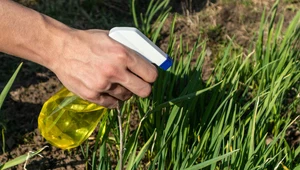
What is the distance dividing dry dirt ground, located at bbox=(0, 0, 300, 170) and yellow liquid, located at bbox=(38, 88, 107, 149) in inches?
3.0

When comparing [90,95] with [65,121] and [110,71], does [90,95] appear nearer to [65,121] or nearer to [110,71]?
[110,71]

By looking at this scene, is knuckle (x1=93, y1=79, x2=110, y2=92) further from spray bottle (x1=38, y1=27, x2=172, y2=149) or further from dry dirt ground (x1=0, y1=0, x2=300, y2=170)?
dry dirt ground (x1=0, y1=0, x2=300, y2=170)

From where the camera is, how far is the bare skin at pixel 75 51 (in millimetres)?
1449

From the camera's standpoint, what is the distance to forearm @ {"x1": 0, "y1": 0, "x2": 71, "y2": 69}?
146 cm

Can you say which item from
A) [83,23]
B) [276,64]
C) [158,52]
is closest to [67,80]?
[158,52]

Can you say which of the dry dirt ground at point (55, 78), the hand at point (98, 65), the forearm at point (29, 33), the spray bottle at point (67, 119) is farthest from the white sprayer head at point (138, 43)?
the dry dirt ground at point (55, 78)

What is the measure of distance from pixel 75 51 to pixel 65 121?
2.29 ft

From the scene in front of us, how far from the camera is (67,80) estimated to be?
151 centimetres

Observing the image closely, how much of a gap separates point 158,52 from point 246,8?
1700mm

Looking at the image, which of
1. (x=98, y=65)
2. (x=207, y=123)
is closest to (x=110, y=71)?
(x=98, y=65)

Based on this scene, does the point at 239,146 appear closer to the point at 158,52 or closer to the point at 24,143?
the point at 158,52

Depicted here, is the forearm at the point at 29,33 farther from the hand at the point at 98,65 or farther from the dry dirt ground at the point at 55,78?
the dry dirt ground at the point at 55,78

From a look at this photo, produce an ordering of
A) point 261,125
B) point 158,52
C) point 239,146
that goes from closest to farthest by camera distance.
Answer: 1. point 158,52
2. point 239,146
3. point 261,125

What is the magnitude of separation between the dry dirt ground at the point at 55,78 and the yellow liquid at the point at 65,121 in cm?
8
